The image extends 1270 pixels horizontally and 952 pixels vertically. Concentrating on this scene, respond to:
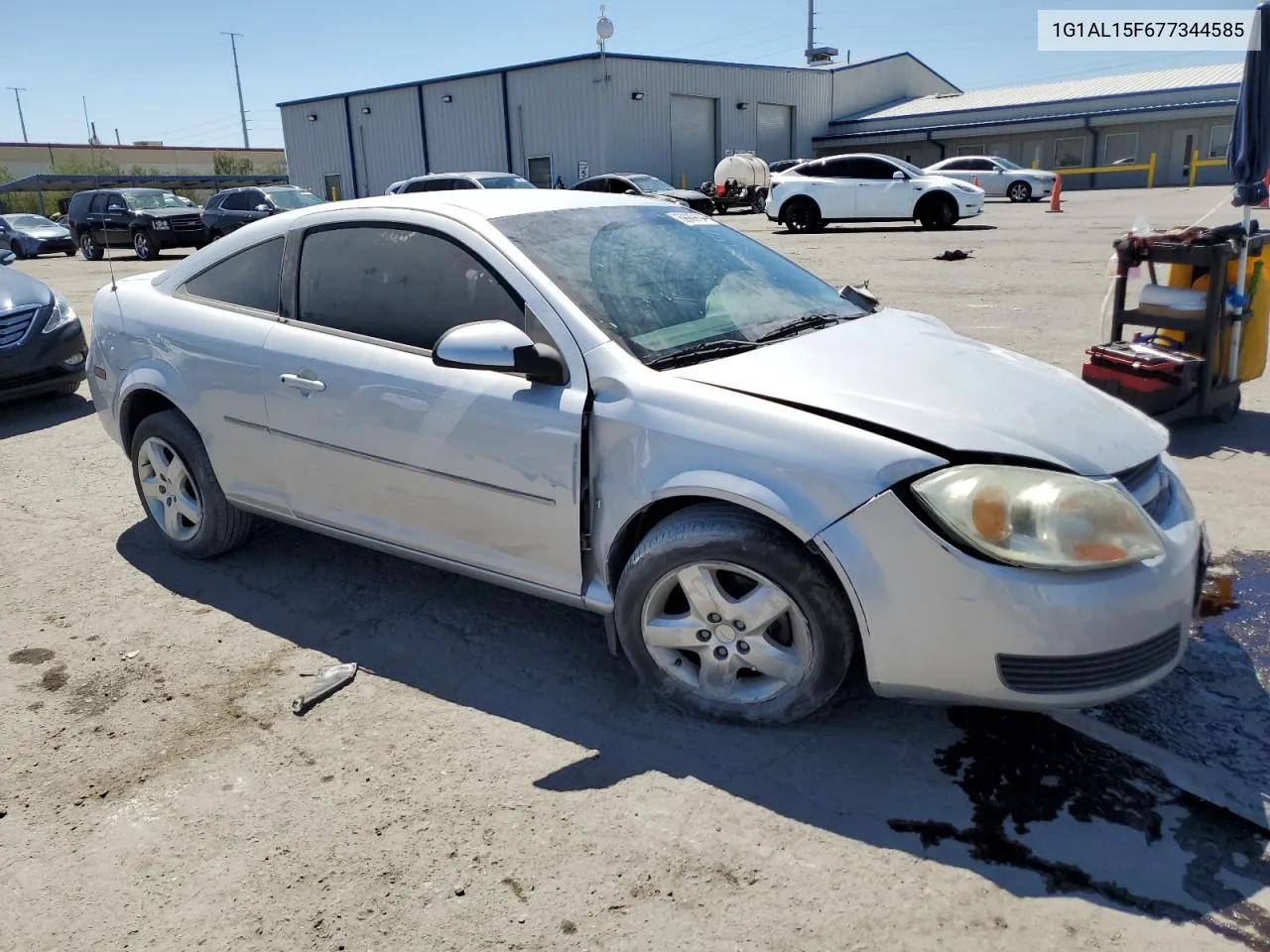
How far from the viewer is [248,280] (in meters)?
4.07

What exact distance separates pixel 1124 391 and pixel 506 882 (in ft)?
16.1

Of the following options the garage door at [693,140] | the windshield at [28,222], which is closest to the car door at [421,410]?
the windshield at [28,222]

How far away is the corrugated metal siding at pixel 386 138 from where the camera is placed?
40594 millimetres

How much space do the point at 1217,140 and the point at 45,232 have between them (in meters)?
39.1

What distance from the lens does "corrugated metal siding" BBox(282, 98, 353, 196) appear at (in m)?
43.2

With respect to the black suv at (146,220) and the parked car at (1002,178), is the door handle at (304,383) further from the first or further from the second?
the parked car at (1002,178)

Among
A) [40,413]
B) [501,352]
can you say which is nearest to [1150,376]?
[501,352]

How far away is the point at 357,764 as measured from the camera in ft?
9.63

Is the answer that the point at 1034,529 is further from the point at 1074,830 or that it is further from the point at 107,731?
the point at 107,731

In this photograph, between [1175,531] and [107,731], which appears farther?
[107,731]

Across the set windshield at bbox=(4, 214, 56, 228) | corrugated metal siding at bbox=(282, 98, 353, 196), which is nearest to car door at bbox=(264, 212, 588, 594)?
windshield at bbox=(4, 214, 56, 228)

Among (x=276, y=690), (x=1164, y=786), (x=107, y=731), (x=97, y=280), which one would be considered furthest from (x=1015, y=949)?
(x=97, y=280)

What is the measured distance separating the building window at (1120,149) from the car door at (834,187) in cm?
2146

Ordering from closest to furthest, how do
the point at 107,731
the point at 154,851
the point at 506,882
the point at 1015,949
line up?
the point at 1015,949 → the point at 506,882 → the point at 154,851 → the point at 107,731
